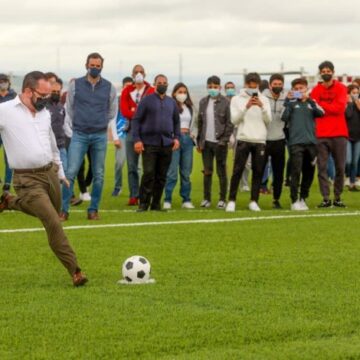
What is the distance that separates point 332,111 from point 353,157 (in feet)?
14.6

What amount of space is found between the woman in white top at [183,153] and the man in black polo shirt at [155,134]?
1.08m

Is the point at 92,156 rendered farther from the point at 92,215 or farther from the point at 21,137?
the point at 21,137

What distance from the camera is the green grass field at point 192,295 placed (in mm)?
7469

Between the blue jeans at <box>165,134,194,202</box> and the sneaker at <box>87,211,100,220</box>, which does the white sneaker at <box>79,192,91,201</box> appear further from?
the sneaker at <box>87,211,100,220</box>

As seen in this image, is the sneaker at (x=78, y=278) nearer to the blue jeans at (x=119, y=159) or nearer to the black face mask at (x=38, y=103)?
the black face mask at (x=38, y=103)

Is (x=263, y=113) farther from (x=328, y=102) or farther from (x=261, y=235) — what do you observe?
(x=261, y=235)

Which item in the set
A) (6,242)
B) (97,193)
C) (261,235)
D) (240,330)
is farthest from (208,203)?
(240,330)

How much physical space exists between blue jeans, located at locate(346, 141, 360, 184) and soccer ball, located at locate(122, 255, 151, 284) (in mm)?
12598

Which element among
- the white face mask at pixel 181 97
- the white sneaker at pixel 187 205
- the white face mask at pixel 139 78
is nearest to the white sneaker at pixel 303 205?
the white sneaker at pixel 187 205

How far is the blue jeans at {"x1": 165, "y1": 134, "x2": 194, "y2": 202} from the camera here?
18.2 metres

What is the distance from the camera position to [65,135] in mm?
17875

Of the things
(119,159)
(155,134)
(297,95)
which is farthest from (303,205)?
(119,159)

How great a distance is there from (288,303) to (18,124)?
116 inches

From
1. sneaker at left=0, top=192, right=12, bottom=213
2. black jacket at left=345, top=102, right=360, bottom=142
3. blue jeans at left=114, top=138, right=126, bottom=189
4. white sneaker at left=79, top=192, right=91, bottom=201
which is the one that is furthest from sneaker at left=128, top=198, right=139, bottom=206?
sneaker at left=0, top=192, right=12, bottom=213
